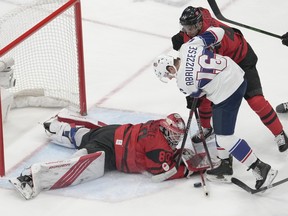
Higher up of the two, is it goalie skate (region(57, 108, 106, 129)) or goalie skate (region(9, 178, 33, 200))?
goalie skate (region(57, 108, 106, 129))

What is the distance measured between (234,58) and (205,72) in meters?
0.43

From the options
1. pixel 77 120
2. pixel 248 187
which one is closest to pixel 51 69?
pixel 77 120

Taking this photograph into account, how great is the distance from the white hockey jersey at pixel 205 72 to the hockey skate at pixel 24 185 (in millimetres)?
880

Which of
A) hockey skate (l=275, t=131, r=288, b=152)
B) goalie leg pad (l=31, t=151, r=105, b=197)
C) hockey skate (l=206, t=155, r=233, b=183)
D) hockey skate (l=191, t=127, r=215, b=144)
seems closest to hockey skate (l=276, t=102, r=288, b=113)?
hockey skate (l=275, t=131, r=288, b=152)

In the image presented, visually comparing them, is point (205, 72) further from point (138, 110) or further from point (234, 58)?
point (138, 110)

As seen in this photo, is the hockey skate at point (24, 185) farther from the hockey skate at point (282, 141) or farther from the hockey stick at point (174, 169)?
the hockey skate at point (282, 141)

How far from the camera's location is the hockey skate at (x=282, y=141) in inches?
187

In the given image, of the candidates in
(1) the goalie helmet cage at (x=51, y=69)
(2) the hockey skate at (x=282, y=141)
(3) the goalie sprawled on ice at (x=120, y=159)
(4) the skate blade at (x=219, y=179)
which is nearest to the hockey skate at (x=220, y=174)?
(4) the skate blade at (x=219, y=179)

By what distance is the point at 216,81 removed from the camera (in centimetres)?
425

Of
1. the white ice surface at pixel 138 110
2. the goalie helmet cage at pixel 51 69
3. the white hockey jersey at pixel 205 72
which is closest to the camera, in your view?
the white hockey jersey at pixel 205 72

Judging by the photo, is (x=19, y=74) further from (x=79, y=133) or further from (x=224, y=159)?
(x=224, y=159)

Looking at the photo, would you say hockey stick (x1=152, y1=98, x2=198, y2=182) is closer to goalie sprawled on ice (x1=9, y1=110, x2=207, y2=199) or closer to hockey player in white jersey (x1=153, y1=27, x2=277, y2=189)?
goalie sprawled on ice (x1=9, y1=110, x2=207, y2=199)

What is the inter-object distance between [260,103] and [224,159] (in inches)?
14.0

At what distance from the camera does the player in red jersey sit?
4441 mm
